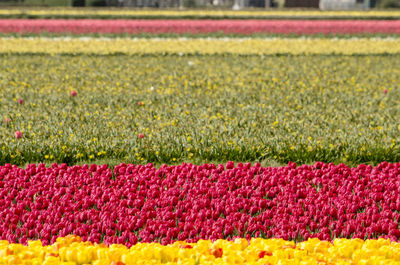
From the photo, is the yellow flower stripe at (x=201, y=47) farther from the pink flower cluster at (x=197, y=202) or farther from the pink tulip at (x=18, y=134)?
the pink flower cluster at (x=197, y=202)

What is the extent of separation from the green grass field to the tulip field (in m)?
0.03

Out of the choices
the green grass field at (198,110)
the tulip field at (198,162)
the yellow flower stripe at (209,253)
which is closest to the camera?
the yellow flower stripe at (209,253)

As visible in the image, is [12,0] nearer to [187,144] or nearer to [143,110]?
[143,110]

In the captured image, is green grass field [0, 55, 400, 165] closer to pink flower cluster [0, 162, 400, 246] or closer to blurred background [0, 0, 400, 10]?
pink flower cluster [0, 162, 400, 246]

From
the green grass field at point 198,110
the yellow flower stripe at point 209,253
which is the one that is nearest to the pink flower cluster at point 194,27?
the green grass field at point 198,110

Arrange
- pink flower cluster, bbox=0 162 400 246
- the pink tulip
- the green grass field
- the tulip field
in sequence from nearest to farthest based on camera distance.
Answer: the tulip field, pink flower cluster, bbox=0 162 400 246, the green grass field, the pink tulip

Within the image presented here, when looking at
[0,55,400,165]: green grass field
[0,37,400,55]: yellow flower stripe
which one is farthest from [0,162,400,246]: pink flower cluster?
[0,37,400,55]: yellow flower stripe

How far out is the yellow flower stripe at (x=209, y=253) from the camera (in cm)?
338

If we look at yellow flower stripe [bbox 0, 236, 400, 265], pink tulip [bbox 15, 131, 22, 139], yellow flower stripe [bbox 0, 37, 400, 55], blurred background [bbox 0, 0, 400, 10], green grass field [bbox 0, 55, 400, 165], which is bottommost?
green grass field [bbox 0, 55, 400, 165]

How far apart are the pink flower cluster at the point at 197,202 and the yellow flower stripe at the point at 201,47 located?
12339mm

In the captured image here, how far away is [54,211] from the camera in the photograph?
4863 mm

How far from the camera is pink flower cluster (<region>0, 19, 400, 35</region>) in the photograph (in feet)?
76.8

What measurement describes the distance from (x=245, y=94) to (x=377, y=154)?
179 inches

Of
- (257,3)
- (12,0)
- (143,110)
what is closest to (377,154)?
(143,110)
